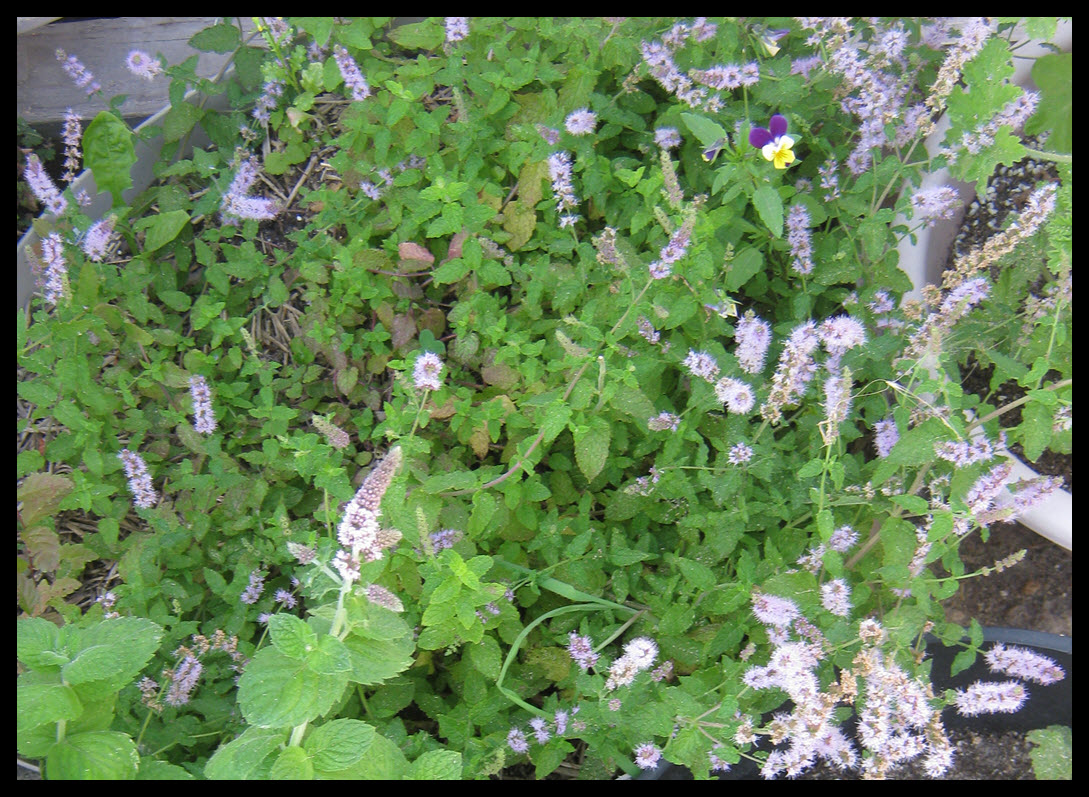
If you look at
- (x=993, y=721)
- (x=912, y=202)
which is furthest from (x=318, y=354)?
(x=993, y=721)

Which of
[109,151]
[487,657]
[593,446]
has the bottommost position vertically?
[487,657]

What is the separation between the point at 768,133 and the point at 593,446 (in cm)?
57

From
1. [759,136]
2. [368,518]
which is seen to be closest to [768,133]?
[759,136]

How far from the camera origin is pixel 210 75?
183 centimetres

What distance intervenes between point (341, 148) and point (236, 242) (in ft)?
1.04

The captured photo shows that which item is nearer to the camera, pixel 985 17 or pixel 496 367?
pixel 985 17

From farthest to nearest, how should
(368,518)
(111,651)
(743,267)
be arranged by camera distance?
(743,267) < (111,651) < (368,518)

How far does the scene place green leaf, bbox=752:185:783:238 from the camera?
1268mm

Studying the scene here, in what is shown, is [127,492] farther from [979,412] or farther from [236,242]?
[979,412]

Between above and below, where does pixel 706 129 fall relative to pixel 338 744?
above

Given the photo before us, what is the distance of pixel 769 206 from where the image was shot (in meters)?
1.28

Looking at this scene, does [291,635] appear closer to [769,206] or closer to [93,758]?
[93,758]

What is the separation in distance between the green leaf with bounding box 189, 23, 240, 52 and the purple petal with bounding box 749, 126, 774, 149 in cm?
104
